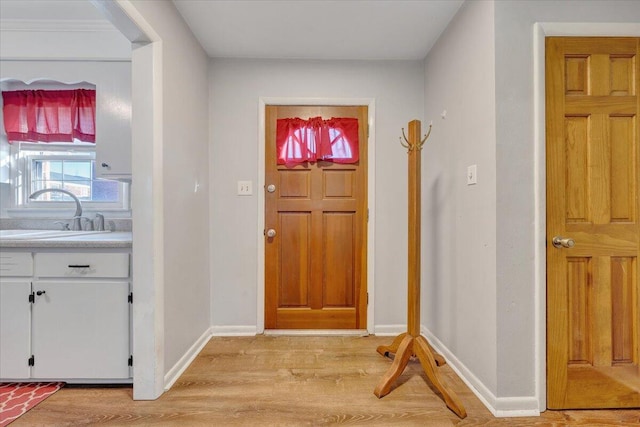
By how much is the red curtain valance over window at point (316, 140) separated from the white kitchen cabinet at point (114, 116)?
1.12 metres

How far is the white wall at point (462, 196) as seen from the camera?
1652 millimetres

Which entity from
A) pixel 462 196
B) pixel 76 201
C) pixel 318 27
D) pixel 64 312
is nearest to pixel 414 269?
pixel 462 196

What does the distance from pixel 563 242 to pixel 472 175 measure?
0.57 metres

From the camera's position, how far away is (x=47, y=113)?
2.38 metres

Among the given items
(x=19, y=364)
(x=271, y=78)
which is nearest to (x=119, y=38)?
(x=271, y=78)

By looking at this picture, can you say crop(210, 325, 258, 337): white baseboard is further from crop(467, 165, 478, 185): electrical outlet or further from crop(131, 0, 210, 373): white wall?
crop(467, 165, 478, 185): electrical outlet

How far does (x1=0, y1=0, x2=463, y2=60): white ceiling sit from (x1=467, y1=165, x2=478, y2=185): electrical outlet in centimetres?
107

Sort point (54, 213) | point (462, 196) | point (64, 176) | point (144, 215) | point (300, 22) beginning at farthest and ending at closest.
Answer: point (64, 176) < point (54, 213) < point (300, 22) < point (462, 196) < point (144, 215)

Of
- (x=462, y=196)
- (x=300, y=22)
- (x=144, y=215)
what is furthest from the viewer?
(x=300, y=22)

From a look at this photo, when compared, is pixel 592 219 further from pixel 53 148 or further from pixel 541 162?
pixel 53 148

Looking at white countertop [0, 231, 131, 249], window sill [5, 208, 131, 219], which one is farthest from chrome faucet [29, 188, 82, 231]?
white countertop [0, 231, 131, 249]

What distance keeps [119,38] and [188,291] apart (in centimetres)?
183

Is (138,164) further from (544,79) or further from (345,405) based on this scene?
(544,79)

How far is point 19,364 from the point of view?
1.73m
